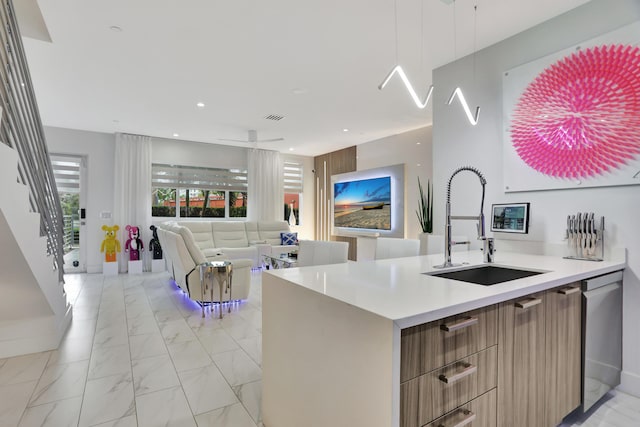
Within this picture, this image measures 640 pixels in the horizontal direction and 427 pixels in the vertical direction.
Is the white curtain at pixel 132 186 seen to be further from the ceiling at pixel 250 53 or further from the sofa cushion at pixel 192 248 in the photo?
the sofa cushion at pixel 192 248

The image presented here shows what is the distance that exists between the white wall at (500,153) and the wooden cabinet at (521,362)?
1.16 metres

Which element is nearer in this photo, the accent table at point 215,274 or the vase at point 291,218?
the accent table at point 215,274

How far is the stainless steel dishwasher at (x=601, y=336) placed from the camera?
→ 1.74 meters

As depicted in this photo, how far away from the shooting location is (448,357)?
1087mm

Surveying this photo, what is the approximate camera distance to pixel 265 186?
785 centimetres

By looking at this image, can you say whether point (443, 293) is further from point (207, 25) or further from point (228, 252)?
point (228, 252)

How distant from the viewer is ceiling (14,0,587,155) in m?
2.47

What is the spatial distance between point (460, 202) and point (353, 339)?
234 centimetres

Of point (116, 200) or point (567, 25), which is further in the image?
point (116, 200)

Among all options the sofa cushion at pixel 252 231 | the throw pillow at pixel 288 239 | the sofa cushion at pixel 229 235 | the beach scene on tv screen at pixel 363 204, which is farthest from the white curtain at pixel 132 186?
the beach scene on tv screen at pixel 363 204

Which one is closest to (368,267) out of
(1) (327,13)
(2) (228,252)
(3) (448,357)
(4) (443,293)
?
(4) (443,293)

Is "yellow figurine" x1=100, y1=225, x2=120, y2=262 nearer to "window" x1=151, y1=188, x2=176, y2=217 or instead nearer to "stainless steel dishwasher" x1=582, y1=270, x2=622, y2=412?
"window" x1=151, y1=188, x2=176, y2=217

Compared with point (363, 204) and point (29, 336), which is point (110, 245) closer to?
point (29, 336)

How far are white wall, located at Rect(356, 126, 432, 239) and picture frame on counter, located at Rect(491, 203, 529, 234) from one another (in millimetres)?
3101
